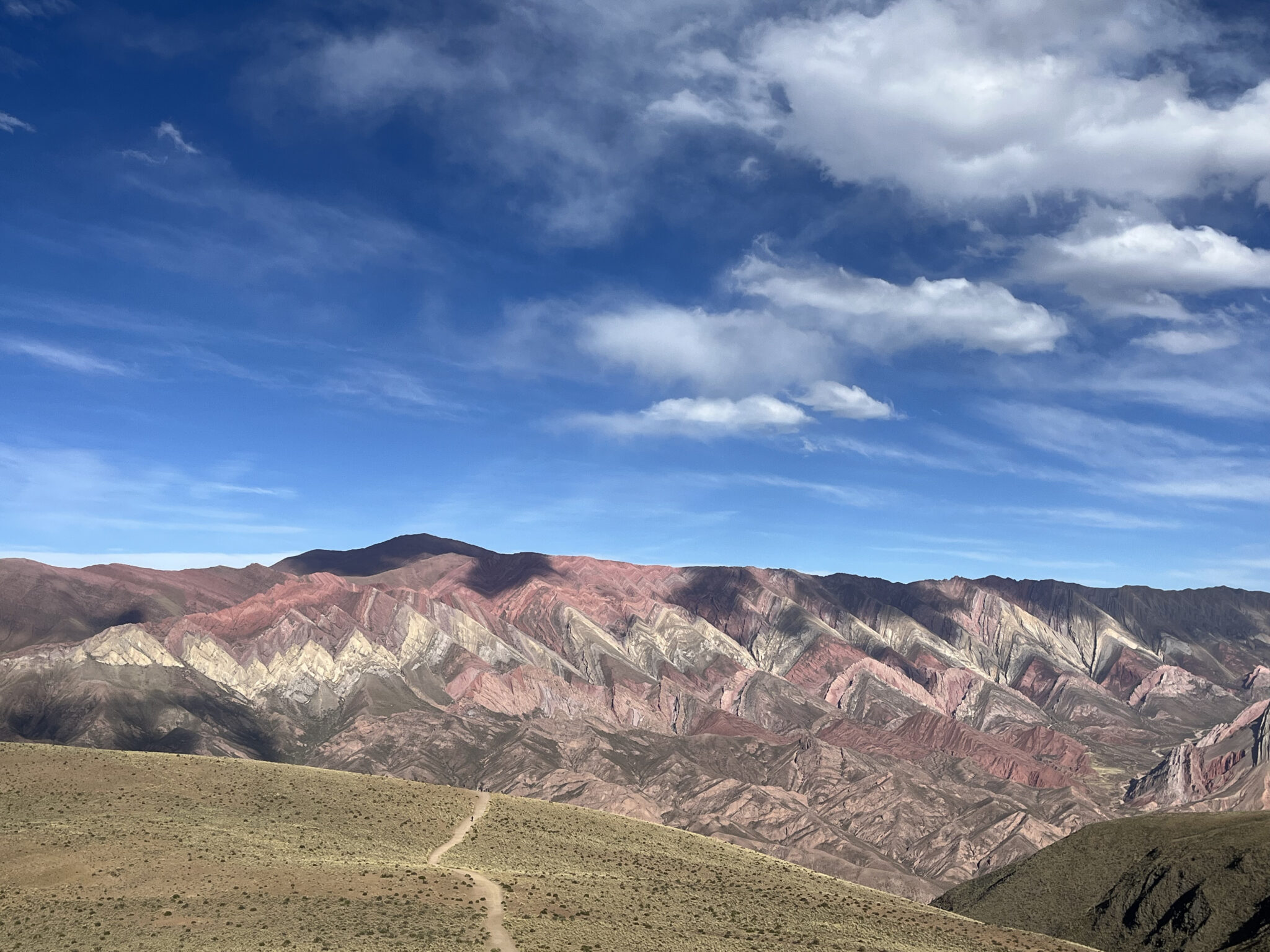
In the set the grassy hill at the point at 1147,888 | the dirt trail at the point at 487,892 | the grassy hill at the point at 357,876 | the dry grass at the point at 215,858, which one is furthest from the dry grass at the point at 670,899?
the grassy hill at the point at 1147,888

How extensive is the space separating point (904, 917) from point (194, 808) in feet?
206

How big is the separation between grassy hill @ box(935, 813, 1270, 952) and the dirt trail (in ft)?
239

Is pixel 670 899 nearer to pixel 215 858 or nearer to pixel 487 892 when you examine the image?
pixel 487 892

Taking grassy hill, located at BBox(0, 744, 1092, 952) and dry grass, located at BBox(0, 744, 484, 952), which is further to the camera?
grassy hill, located at BBox(0, 744, 1092, 952)

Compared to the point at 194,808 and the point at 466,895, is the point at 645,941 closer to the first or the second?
the point at 466,895

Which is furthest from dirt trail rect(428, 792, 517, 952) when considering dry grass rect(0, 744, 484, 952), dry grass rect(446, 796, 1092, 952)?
dry grass rect(0, 744, 484, 952)

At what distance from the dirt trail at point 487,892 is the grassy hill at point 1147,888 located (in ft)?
239

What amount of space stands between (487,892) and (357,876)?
30.7ft

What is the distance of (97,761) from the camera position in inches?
4348

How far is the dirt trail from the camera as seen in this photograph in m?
64.8

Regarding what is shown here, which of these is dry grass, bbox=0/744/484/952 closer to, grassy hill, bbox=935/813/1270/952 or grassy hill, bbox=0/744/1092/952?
grassy hill, bbox=0/744/1092/952

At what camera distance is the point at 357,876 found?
3017 inches

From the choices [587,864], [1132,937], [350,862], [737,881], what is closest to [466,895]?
[350,862]

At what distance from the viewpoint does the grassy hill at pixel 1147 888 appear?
376 ft
